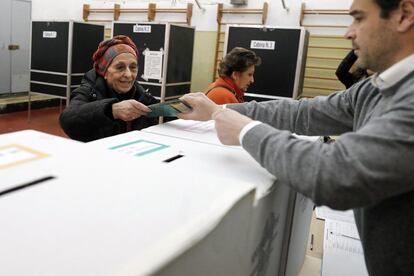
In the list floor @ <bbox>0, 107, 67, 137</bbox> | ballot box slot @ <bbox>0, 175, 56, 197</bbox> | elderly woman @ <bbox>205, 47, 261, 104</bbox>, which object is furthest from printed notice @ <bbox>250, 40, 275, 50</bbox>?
ballot box slot @ <bbox>0, 175, 56, 197</bbox>

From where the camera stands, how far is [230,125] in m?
0.81

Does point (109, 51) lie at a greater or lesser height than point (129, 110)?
greater

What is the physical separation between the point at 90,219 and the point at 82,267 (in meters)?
0.08

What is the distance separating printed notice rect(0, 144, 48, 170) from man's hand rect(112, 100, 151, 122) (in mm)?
717

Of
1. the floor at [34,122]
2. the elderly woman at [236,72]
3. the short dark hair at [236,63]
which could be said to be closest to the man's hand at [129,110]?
the elderly woman at [236,72]

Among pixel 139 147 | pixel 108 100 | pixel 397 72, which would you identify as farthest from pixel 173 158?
pixel 108 100

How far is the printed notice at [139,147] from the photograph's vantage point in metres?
0.79

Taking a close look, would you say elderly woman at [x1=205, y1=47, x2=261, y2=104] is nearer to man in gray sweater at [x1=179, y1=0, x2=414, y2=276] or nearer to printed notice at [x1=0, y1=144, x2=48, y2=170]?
man in gray sweater at [x1=179, y1=0, x2=414, y2=276]

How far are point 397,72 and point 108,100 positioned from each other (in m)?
1.12

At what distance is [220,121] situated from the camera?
2.75ft

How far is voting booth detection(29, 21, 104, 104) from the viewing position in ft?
17.8

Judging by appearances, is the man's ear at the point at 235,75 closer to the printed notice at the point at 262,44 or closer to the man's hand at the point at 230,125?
the printed notice at the point at 262,44

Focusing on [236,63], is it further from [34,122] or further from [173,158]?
[34,122]

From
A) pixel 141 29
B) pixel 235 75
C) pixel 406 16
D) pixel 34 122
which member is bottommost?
pixel 34 122
